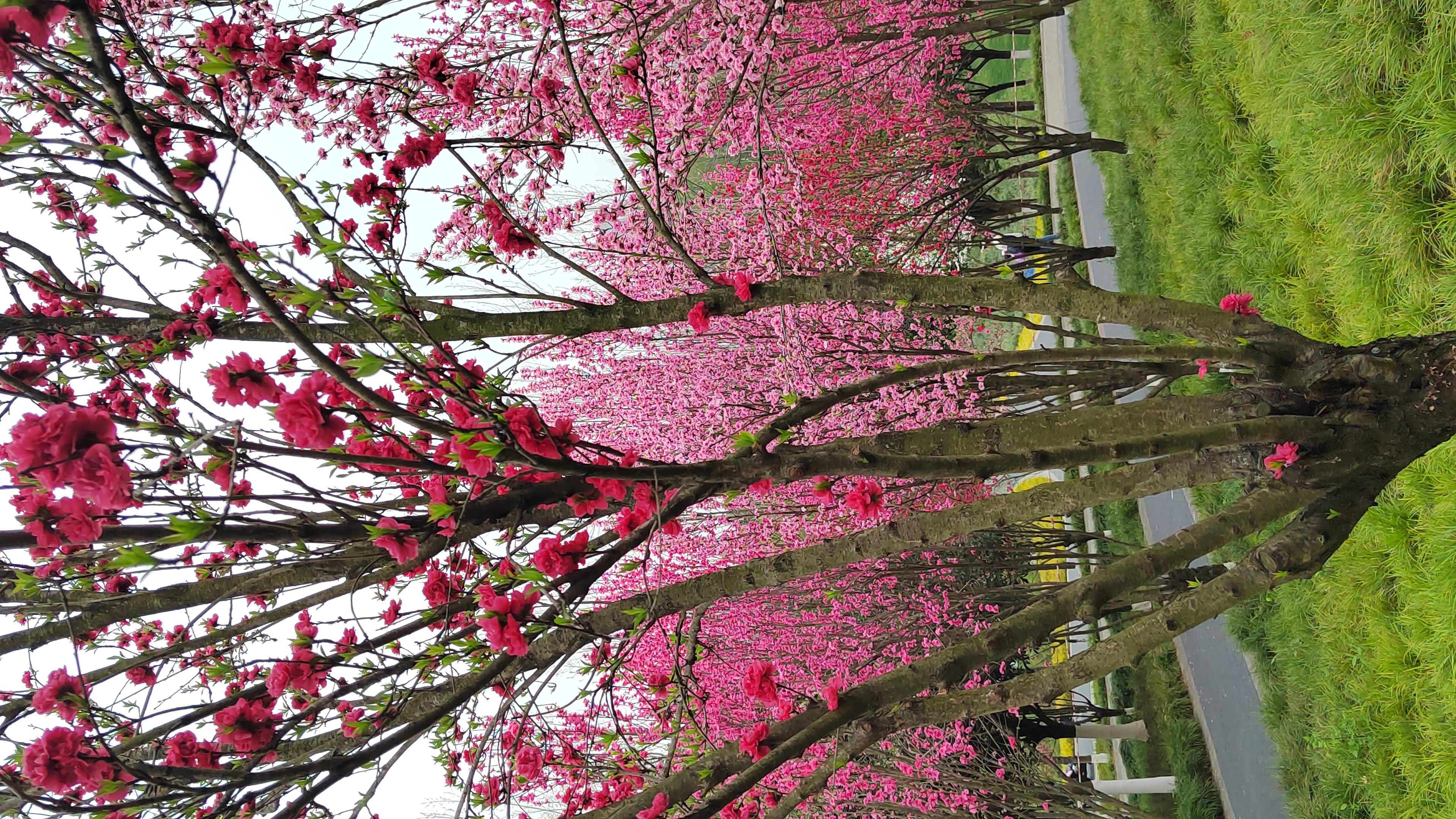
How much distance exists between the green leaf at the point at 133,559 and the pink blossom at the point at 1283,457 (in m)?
3.63

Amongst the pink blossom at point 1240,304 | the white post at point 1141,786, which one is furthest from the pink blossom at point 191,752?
the white post at point 1141,786

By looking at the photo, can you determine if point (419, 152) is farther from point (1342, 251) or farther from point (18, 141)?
point (1342, 251)

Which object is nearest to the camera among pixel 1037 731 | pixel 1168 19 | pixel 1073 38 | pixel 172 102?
pixel 172 102

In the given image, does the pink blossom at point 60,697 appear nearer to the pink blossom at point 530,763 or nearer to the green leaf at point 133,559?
the green leaf at point 133,559

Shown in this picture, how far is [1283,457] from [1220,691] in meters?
4.53

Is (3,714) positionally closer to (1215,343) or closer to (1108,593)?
(1108,593)

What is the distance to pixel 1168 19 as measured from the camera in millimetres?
6602

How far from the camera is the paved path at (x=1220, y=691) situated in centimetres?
617

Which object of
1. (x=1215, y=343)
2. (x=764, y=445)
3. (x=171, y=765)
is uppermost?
(x=1215, y=343)

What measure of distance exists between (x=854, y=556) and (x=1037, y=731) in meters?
5.81

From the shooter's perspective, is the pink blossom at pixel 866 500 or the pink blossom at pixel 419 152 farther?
the pink blossom at pixel 866 500

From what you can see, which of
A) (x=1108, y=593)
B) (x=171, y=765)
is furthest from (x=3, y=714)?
(x=1108, y=593)

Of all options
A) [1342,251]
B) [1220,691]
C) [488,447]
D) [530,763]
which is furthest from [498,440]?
[1220,691]

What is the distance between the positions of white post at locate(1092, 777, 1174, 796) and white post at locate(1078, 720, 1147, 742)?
15.7 inches
